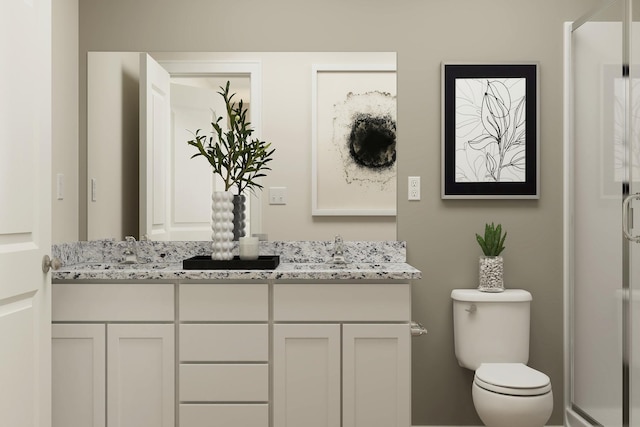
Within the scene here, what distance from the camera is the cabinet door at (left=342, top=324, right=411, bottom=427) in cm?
214

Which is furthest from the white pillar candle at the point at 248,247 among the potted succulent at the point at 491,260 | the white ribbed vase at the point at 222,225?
the potted succulent at the point at 491,260

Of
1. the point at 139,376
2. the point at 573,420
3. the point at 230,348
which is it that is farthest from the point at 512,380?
the point at 139,376

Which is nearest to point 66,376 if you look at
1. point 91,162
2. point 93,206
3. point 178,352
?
point 178,352

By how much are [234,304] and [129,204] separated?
831mm

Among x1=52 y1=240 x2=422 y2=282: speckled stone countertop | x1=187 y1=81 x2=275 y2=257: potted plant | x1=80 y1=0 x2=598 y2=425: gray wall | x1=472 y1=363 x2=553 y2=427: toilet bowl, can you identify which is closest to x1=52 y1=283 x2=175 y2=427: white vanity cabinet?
x1=52 y1=240 x2=422 y2=282: speckled stone countertop

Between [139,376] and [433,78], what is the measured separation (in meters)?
1.89

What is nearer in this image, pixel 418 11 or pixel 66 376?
pixel 66 376

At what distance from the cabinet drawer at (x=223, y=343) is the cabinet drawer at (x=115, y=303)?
0.37 ft

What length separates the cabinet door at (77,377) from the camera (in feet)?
6.99

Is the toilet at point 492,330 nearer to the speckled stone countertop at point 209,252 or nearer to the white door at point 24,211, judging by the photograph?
the speckled stone countertop at point 209,252

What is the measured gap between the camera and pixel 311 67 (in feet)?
8.61

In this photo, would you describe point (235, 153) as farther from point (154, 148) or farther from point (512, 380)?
point (512, 380)

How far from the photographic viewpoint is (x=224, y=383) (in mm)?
2137

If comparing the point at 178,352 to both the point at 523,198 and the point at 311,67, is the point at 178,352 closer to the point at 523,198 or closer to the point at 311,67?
the point at 311,67
